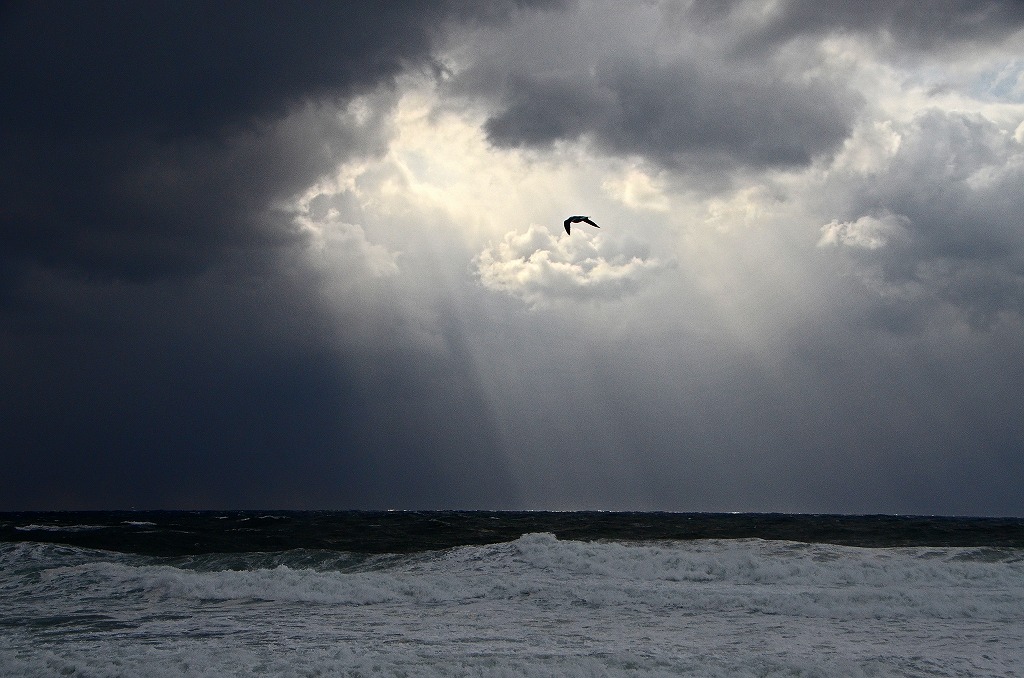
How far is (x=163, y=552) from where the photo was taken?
31.4m

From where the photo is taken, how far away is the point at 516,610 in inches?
774

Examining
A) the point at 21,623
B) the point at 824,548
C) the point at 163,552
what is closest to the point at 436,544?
the point at 163,552

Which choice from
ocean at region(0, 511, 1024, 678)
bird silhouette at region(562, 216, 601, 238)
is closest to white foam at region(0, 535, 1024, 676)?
ocean at region(0, 511, 1024, 678)

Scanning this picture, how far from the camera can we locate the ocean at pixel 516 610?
14.4 metres

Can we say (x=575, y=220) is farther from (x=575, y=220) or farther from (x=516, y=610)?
(x=516, y=610)

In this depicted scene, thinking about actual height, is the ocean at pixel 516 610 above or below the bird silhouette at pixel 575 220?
below

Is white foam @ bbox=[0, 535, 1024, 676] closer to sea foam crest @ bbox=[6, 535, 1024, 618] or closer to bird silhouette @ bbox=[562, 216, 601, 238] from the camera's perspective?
sea foam crest @ bbox=[6, 535, 1024, 618]

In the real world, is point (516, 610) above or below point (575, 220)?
below

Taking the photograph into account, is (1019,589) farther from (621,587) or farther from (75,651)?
(75,651)

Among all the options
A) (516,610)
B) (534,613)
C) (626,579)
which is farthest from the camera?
(626,579)

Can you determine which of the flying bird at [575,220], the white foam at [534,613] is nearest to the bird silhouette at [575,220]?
the flying bird at [575,220]

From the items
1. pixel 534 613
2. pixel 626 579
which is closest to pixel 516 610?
pixel 534 613

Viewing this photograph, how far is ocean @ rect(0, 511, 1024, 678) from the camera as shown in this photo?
47.3 feet

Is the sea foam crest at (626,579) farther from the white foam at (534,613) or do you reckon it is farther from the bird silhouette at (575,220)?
the bird silhouette at (575,220)
